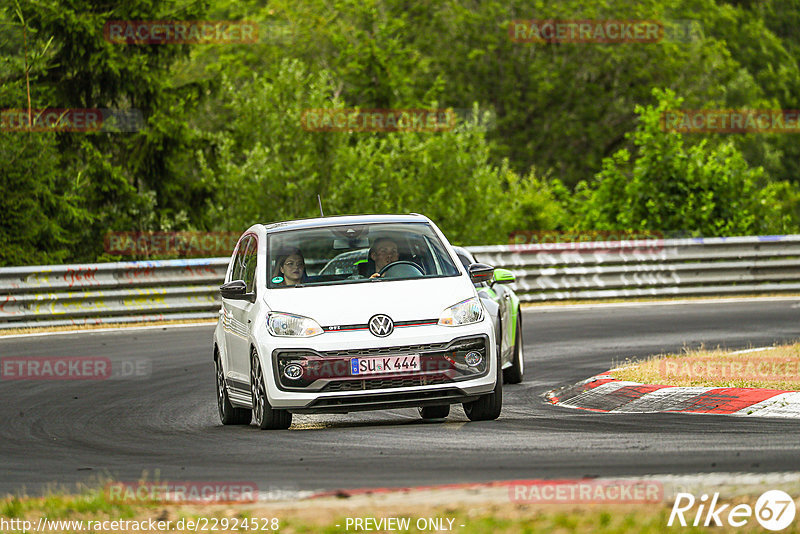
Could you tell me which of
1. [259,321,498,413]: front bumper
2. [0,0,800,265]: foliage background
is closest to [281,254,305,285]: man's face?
[259,321,498,413]: front bumper

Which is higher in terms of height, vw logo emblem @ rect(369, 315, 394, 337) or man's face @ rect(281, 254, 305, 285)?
man's face @ rect(281, 254, 305, 285)

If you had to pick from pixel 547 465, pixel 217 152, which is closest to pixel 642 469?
pixel 547 465

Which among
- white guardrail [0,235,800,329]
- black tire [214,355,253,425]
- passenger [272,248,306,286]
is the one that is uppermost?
passenger [272,248,306,286]

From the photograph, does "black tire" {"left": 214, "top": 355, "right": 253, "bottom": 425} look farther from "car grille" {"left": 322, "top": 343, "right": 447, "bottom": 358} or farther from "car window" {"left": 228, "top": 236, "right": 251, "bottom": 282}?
"car grille" {"left": 322, "top": 343, "right": 447, "bottom": 358}

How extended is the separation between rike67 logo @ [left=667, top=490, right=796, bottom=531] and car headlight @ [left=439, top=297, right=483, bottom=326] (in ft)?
12.7

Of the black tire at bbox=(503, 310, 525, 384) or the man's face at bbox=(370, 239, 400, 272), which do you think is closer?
the man's face at bbox=(370, 239, 400, 272)

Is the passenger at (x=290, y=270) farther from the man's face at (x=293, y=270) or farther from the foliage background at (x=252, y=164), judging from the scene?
the foliage background at (x=252, y=164)

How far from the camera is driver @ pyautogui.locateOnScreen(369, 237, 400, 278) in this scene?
10.4 m

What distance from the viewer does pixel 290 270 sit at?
10.4 m

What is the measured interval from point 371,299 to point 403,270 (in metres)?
0.73

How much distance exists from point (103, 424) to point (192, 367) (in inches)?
180

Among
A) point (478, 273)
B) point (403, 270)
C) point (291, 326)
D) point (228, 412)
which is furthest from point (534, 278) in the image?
point (291, 326)

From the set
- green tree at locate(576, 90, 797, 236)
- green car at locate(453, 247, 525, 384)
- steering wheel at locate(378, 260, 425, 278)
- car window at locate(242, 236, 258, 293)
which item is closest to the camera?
steering wheel at locate(378, 260, 425, 278)

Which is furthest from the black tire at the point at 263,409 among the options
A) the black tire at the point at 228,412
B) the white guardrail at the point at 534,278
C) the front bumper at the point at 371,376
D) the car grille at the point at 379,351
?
the white guardrail at the point at 534,278
